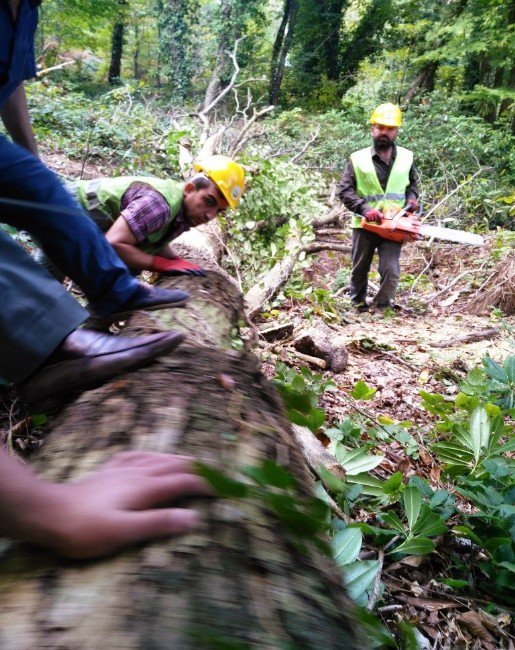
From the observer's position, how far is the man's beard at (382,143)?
5250 millimetres

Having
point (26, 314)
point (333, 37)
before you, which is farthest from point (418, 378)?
point (333, 37)

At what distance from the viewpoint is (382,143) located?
5.29 meters

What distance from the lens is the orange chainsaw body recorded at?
16.5 ft

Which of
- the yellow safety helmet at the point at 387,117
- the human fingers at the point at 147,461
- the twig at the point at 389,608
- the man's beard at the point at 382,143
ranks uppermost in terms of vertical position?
the yellow safety helmet at the point at 387,117

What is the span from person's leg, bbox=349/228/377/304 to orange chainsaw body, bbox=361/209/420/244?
0.61 feet

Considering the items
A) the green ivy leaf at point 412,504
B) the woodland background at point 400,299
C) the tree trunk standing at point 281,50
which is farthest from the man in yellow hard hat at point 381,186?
the tree trunk standing at point 281,50

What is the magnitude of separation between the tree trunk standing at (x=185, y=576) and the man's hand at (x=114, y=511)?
3 cm

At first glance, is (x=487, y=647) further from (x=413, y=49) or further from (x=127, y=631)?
(x=413, y=49)

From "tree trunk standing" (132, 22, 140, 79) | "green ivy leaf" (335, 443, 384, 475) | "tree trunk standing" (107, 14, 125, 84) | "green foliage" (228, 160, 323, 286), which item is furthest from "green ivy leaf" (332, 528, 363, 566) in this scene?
"tree trunk standing" (132, 22, 140, 79)

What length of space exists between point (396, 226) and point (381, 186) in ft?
1.95

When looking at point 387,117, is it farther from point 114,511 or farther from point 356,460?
point 114,511

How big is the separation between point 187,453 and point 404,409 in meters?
2.15

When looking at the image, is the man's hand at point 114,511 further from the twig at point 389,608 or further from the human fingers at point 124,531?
the twig at point 389,608

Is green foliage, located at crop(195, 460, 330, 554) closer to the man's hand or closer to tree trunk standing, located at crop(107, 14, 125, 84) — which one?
the man's hand
